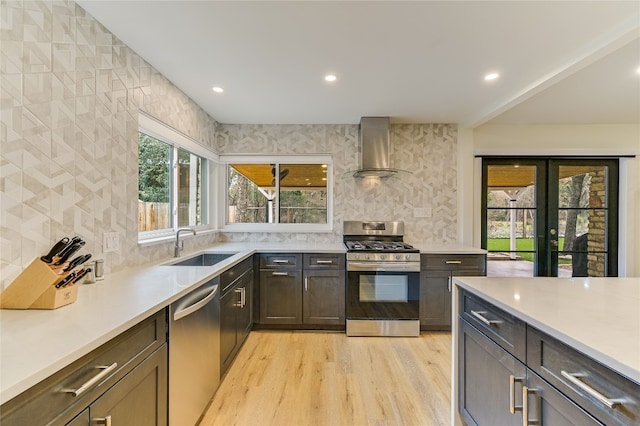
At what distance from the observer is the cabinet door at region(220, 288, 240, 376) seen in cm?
204

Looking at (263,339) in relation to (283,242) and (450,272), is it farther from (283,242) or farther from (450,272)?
(450,272)

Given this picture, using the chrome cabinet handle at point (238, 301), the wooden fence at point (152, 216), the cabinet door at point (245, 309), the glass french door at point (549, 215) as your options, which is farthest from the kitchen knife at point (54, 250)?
the glass french door at point (549, 215)

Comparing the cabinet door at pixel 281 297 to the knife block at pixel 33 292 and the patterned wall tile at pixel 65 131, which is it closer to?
the patterned wall tile at pixel 65 131

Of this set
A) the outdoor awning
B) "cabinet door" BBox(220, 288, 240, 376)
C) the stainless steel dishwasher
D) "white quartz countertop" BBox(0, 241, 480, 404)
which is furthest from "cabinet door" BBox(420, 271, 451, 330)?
"white quartz countertop" BBox(0, 241, 480, 404)

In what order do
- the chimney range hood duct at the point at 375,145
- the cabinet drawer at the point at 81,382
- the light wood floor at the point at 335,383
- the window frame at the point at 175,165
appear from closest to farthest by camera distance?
the cabinet drawer at the point at 81,382 → the light wood floor at the point at 335,383 → the window frame at the point at 175,165 → the chimney range hood duct at the point at 375,145

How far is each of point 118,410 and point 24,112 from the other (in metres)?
1.34

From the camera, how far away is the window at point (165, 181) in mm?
2242

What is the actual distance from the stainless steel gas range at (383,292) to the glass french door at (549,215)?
154cm

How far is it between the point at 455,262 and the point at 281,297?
1.97 meters

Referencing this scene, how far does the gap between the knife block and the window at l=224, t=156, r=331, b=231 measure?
8.47 feet

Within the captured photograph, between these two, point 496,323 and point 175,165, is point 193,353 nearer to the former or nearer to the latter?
point 496,323

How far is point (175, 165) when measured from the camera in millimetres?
2678

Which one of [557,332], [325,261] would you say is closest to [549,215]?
[325,261]

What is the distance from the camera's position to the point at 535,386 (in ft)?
3.38
